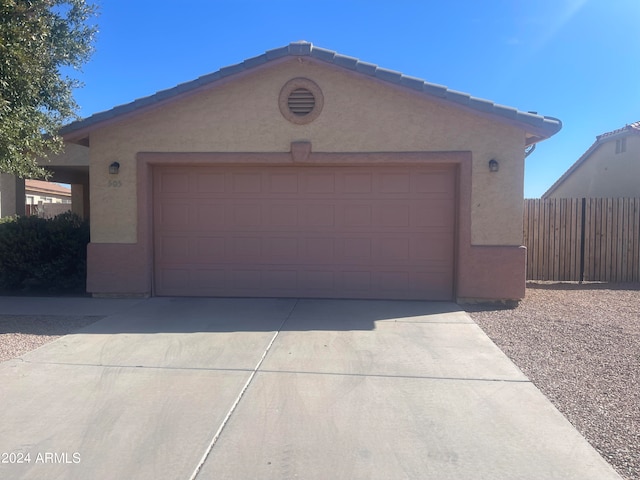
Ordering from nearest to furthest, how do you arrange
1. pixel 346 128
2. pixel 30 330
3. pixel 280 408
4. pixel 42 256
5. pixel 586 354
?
pixel 280 408 < pixel 586 354 < pixel 30 330 < pixel 346 128 < pixel 42 256

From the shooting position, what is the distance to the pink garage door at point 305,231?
30.3ft

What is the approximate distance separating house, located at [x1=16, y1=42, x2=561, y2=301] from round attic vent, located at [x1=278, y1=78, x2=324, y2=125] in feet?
0.07

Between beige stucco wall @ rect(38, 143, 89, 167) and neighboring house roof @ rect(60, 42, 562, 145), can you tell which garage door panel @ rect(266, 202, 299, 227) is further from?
beige stucco wall @ rect(38, 143, 89, 167)

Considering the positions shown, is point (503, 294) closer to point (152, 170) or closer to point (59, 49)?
point (152, 170)

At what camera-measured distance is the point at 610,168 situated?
18.2 m

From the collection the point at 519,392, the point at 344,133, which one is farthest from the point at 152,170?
the point at 519,392

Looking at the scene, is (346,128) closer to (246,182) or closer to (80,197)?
(246,182)

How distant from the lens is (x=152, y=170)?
9508 millimetres

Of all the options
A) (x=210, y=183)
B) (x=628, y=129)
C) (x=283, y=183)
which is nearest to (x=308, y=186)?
(x=283, y=183)

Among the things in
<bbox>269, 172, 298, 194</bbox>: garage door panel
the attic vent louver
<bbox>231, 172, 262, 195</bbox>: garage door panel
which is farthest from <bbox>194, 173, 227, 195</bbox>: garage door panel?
the attic vent louver

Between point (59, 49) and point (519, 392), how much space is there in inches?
364

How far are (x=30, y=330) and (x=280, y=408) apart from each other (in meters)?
4.53

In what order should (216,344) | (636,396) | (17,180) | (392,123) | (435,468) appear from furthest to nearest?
(17,180) < (392,123) < (216,344) < (636,396) < (435,468)

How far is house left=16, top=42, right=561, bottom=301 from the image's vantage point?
884 cm
